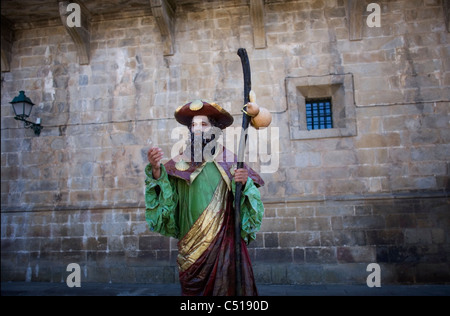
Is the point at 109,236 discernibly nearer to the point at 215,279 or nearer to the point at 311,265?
the point at 311,265

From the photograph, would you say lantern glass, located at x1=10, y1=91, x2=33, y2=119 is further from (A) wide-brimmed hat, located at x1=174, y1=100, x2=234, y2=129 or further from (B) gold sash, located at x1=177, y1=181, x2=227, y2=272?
(B) gold sash, located at x1=177, y1=181, x2=227, y2=272

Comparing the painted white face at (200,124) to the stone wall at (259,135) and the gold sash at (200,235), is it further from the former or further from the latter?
the stone wall at (259,135)

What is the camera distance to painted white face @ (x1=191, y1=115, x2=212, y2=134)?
3.02 metres

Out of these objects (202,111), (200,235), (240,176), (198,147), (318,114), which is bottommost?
(200,235)

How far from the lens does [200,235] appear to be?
2.77 meters

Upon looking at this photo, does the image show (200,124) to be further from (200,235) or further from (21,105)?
(21,105)

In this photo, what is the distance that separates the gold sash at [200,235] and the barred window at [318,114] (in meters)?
4.82

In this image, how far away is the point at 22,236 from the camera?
7371 millimetres

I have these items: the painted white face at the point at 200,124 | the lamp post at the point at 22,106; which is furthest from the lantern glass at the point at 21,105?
the painted white face at the point at 200,124

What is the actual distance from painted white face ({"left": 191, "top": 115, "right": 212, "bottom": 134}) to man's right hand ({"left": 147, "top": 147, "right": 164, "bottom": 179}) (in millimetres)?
448

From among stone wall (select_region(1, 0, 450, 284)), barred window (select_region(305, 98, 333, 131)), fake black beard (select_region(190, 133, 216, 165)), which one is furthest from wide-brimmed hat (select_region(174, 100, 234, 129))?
barred window (select_region(305, 98, 333, 131))

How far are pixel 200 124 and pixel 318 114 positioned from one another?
4.77m

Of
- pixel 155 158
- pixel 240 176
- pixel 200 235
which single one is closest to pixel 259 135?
pixel 240 176

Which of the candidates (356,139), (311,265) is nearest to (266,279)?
(311,265)
